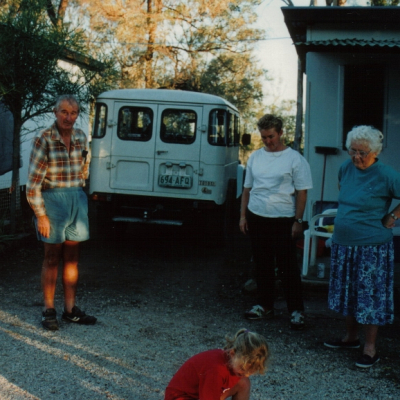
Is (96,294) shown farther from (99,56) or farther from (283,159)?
(99,56)

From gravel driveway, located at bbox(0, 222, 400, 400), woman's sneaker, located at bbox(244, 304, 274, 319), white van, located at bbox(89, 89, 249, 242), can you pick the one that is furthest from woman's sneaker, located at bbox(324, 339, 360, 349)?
white van, located at bbox(89, 89, 249, 242)

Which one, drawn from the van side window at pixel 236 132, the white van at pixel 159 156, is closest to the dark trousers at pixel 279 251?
the white van at pixel 159 156

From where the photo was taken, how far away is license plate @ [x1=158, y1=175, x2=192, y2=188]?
848 cm

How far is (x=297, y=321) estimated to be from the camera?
15.8 ft

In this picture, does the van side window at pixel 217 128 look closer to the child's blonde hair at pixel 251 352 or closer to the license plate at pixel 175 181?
the license plate at pixel 175 181

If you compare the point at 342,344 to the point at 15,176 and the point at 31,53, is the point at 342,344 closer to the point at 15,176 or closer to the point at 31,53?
the point at 31,53

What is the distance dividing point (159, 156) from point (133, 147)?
Answer: 42 centimetres

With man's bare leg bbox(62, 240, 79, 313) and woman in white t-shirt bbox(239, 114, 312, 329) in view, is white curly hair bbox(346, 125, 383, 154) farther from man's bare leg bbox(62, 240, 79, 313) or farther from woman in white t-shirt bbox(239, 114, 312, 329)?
man's bare leg bbox(62, 240, 79, 313)

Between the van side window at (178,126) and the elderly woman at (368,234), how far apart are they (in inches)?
187

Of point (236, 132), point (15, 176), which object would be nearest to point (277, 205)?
point (15, 176)

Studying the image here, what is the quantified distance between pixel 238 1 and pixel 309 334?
67.9 ft

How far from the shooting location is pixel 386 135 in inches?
320

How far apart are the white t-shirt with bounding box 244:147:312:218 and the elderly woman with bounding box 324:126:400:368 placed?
2.09 ft

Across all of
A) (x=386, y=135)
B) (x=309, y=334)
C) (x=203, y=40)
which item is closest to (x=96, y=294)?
(x=309, y=334)
